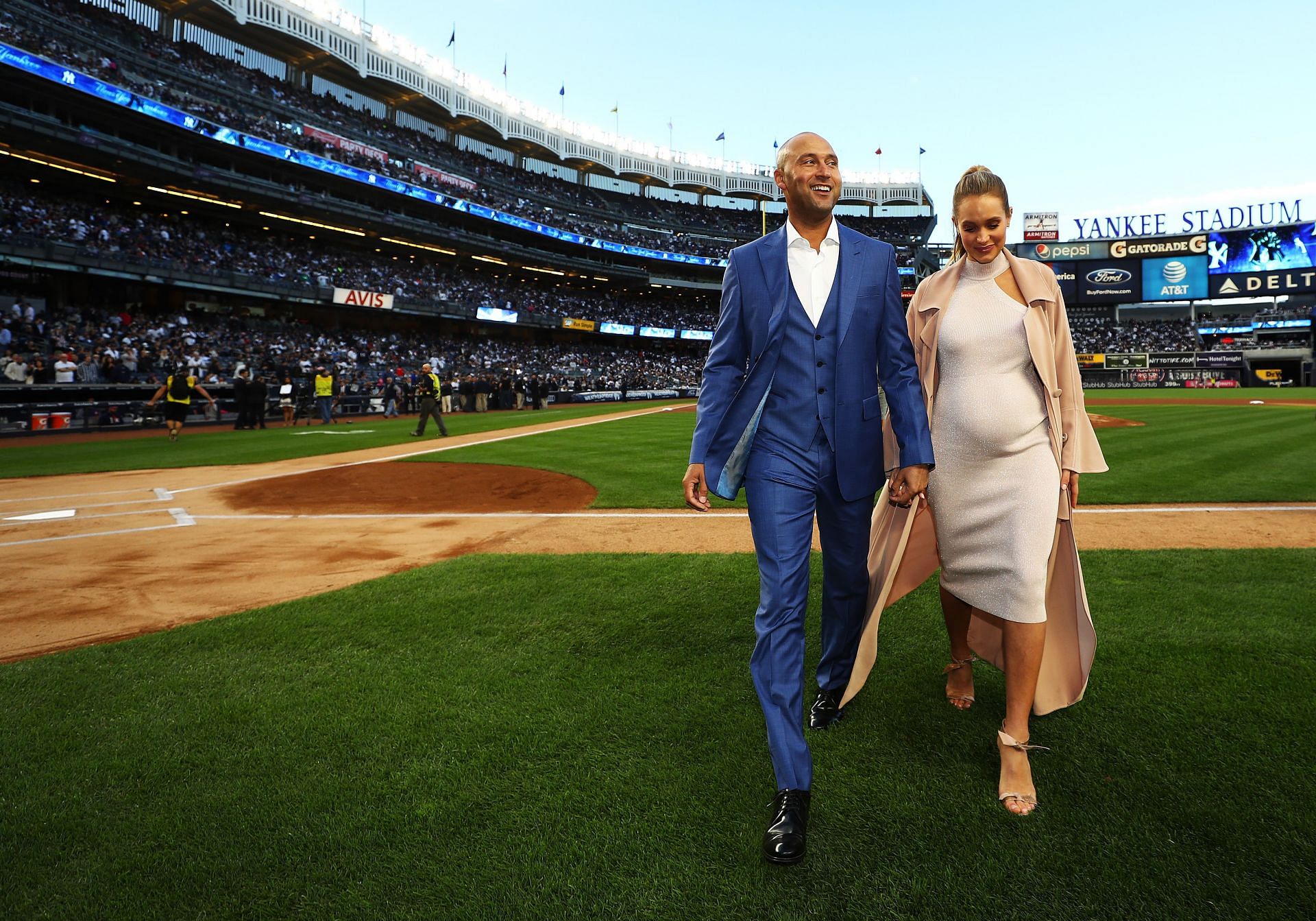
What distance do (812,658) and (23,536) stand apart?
755cm

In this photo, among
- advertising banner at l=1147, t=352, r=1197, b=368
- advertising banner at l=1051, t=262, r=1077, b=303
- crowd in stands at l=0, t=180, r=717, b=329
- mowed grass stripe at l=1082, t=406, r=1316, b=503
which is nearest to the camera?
mowed grass stripe at l=1082, t=406, r=1316, b=503

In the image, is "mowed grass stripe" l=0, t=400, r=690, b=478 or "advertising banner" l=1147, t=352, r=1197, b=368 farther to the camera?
"advertising banner" l=1147, t=352, r=1197, b=368

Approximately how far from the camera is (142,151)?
93.0 feet

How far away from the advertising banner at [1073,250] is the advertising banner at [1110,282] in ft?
2.36

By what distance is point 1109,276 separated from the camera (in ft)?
189

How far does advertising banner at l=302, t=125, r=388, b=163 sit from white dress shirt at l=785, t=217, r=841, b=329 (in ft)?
140

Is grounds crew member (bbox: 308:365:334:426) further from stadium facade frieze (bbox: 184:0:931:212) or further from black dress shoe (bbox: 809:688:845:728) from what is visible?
stadium facade frieze (bbox: 184:0:931:212)

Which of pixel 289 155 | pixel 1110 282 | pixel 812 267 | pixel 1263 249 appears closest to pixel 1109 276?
pixel 1110 282

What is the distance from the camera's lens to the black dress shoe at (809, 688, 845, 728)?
2771 mm

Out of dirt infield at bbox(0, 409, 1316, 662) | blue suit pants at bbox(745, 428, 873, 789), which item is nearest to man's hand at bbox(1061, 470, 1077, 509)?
blue suit pants at bbox(745, 428, 873, 789)

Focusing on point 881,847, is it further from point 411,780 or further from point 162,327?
point 162,327

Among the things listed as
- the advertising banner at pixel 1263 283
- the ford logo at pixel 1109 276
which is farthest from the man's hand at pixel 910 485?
the advertising banner at pixel 1263 283

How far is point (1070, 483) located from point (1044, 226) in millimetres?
71972

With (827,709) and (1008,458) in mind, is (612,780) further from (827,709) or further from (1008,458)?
(1008,458)
